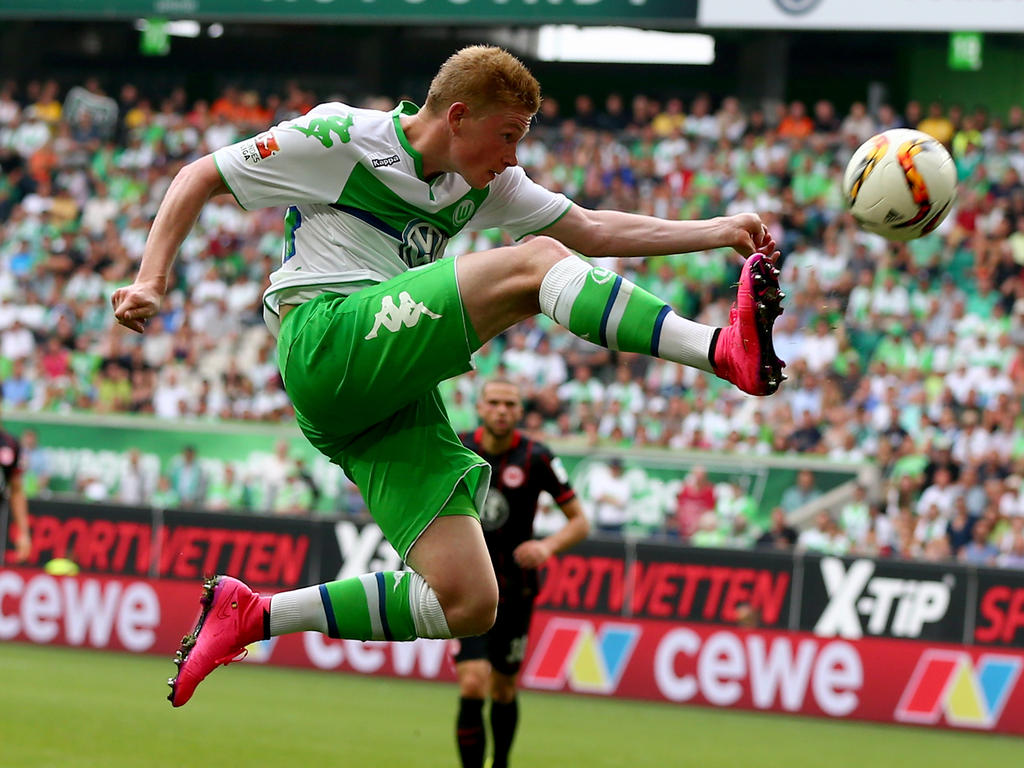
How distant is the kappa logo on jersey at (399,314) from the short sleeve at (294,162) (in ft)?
1.86

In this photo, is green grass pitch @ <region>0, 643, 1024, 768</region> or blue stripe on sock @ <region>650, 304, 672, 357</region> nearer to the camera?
blue stripe on sock @ <region>650, 304, 672, 357</region>

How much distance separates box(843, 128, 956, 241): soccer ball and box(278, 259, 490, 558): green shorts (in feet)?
5.32

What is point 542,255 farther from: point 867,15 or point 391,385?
point 867,15

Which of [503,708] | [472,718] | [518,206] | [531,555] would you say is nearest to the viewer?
[518,206]

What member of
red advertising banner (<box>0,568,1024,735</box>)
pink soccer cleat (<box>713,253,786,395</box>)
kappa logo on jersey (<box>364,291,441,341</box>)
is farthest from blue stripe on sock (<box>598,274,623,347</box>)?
red advertising banner (<box>0,568,1024,735</box>)

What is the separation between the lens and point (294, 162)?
5488 millimetres

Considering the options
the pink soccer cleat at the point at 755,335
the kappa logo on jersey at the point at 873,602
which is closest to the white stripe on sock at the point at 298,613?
the pink soccer cleat at the point at 755,335

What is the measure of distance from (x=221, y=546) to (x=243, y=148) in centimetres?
959

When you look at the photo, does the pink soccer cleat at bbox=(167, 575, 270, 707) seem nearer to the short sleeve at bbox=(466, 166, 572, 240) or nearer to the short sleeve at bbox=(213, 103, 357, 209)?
the short sleeve at bbox=(213, 103, 357, 209)

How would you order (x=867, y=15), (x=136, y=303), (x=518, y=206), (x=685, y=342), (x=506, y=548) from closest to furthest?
(x=685, y=342) → (x=136, y=303) → (x=518, y=206) → (x=506, y=548) → (x=867, y=15)

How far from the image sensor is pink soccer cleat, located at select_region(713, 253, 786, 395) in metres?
4.77

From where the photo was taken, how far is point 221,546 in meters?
14.7

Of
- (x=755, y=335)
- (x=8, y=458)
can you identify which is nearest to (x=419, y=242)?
(x=755, y=335)

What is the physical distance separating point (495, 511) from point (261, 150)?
4.02 m
